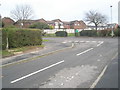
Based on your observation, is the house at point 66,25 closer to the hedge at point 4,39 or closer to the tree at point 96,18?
the tree at point 96,18

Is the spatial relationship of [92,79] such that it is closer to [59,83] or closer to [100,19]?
[59,83]

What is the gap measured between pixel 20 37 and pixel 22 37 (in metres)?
0.33

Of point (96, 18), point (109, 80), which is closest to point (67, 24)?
point (96, 18)

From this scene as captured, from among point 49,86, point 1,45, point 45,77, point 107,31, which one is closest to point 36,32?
point 1,45

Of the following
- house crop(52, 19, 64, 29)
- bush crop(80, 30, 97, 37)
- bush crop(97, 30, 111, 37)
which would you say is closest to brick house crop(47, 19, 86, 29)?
house crop(52, 19, 64, 29)

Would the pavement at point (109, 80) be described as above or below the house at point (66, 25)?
below

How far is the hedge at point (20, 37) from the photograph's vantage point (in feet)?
56.5

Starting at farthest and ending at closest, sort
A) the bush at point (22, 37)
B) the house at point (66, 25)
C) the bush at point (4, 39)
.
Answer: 1. the house at point (66, 25)
2. the bush at point (22, 37)
3. the bush at point (4, 39)

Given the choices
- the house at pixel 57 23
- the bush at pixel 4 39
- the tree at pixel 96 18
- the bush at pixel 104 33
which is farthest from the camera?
the house at pixel 57 23

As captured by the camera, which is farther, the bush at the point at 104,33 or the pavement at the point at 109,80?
the bush at the point at 104,33

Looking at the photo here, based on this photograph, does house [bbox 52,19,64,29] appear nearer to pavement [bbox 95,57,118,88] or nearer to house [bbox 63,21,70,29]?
house [bbox 63,21,70,29]

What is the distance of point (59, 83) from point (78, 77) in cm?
123

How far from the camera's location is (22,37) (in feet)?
62.2

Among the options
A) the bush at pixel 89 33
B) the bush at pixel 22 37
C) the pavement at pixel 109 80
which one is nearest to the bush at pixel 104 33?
the bush at pixel 89 33
